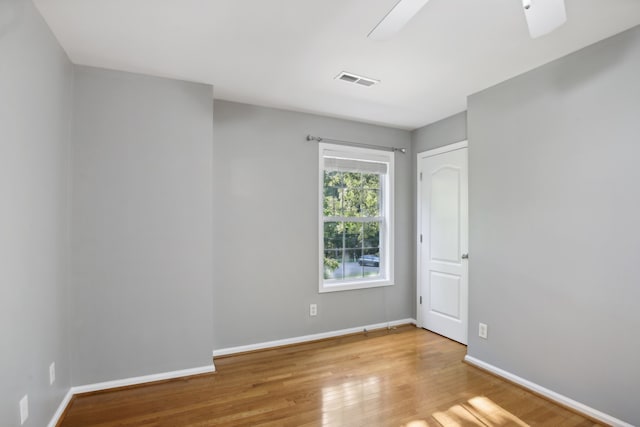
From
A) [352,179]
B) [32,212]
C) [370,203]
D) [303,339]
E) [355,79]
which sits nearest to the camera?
[32,212]

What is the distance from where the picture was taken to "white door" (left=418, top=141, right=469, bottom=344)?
3639mm

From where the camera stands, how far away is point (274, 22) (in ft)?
6.64

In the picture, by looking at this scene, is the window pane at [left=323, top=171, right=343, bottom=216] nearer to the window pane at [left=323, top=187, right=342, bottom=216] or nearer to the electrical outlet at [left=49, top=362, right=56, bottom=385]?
the window pane at [left=323, top=187, right=342, bottom=216]

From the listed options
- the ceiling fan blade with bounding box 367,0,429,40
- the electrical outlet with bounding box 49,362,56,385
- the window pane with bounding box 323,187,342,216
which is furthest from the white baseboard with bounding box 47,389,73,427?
the ceiling fan blade with bounding box 367,0,429,40

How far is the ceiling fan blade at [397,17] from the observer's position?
135 centimetres

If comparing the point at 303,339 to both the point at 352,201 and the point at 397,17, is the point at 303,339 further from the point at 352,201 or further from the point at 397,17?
the point at 397,17

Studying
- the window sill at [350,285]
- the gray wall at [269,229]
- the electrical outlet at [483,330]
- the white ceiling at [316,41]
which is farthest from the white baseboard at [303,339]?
the white ceiling at [316,41]

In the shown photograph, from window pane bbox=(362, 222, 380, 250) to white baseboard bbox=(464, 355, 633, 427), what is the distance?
5.27ft

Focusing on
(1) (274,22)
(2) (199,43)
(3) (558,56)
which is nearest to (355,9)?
(1) (274,22)

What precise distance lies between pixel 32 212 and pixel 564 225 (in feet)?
11.3

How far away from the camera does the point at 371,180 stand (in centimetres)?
421

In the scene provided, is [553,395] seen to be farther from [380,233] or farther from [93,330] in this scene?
[93,330]

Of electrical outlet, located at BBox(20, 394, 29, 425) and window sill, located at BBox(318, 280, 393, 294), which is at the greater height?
window sill, located at BBox(318, 280, 393, 294)

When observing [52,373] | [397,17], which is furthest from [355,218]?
[52,373]
